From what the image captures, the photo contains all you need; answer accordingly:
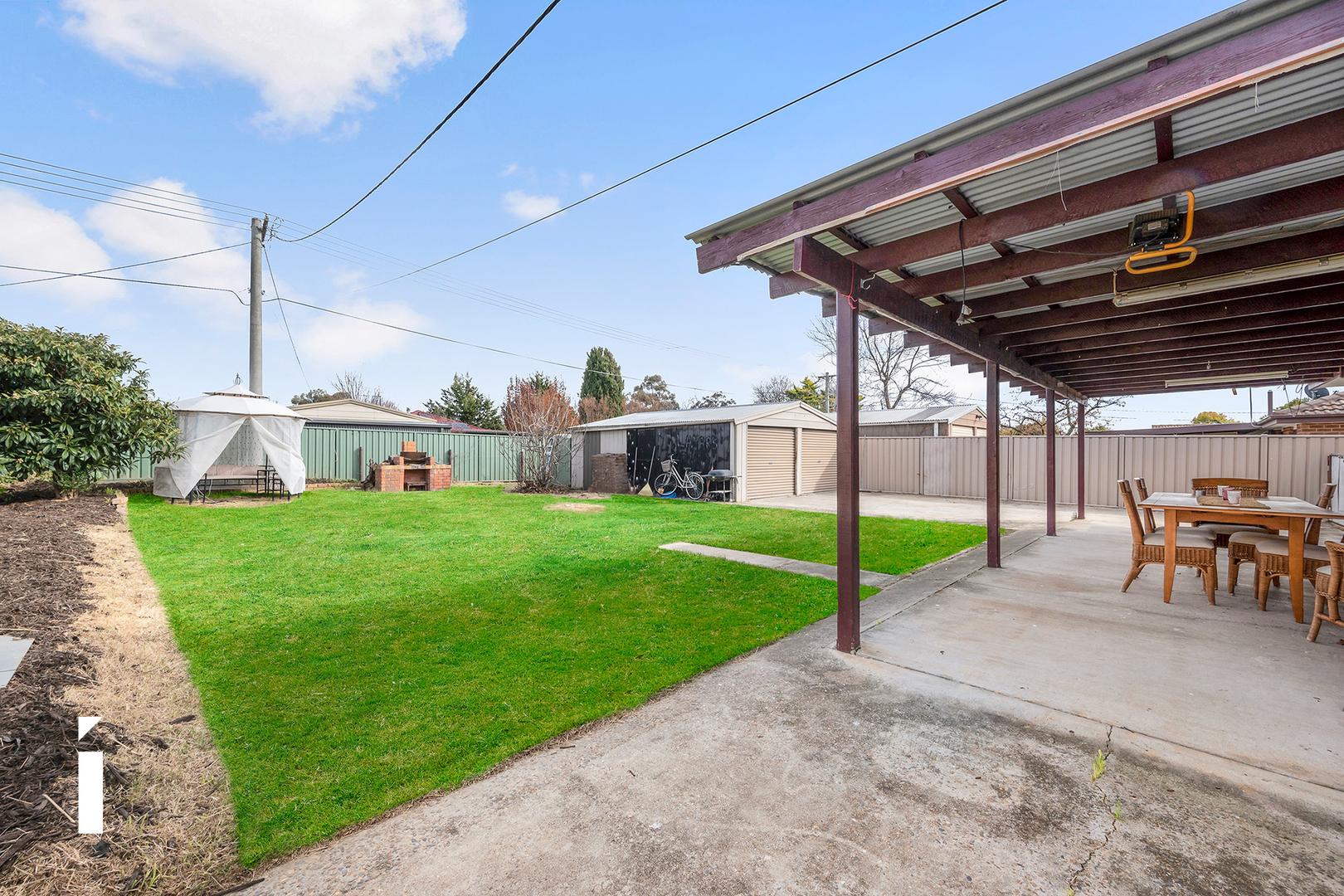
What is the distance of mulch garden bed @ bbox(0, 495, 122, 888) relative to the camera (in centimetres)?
168

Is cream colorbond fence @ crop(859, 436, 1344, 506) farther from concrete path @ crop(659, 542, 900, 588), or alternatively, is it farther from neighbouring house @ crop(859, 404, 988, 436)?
neighbouring house @ crop(859, 404, 988, 436)

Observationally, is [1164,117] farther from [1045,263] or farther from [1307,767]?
[1307,767]

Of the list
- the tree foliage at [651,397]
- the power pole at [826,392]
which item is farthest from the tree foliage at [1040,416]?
the tree foliage at [651,397]

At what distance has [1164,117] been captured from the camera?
218 cm

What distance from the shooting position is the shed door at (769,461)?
42.5 feet

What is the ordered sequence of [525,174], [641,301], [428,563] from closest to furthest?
[428,563]
[525,174]
[641,301]

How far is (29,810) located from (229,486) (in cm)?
1365

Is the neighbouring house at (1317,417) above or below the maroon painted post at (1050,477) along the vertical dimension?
above

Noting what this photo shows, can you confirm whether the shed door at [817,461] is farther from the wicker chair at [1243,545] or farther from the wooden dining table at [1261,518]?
the wicker chair at [1243,545]

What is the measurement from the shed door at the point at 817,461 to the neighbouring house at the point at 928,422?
2.86m

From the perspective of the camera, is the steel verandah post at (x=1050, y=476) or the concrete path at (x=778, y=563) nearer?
the concrete path at (x=778, y=563)

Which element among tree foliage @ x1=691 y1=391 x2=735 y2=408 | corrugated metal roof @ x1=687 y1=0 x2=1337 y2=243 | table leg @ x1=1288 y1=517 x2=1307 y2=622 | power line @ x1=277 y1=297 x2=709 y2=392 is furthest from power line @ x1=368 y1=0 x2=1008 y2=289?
tree foliage @ x1=691 y1=391 x2=735 y2=408

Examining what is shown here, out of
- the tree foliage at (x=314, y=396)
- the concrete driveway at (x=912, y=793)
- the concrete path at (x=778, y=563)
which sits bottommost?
the concrete path at (x=778, y=563)

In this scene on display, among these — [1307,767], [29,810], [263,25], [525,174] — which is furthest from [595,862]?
[525,174]
